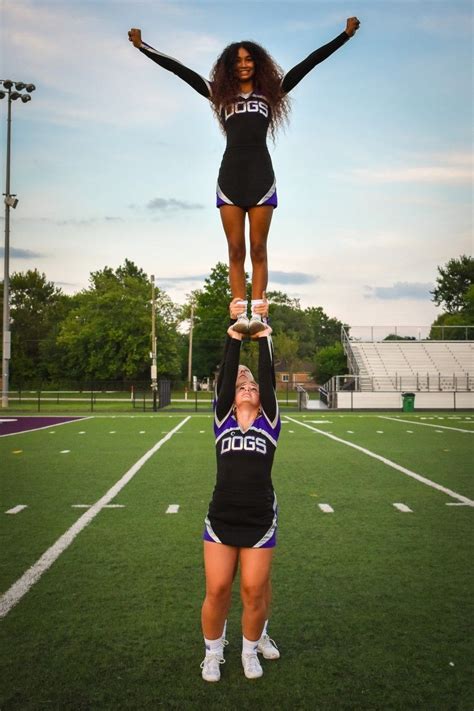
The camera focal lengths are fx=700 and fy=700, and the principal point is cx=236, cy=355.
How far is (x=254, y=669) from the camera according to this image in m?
3.48

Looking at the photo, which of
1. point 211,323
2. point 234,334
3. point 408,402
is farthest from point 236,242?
point 211,323

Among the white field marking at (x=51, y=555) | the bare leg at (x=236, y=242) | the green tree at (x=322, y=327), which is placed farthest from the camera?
the green tree at (x=322, y=327)

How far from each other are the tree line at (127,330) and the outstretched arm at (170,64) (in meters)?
38.5

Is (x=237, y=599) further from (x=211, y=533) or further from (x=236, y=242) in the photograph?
(x=236, y=242)

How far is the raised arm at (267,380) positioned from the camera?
3.68 m

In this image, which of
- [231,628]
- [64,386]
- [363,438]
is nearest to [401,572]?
[231,628]

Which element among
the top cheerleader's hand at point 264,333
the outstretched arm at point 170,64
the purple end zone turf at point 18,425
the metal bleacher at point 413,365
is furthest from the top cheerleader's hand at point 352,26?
the metal bleacher at point 413,365

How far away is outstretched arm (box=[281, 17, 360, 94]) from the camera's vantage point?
386 cm

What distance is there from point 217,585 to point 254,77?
271 cm

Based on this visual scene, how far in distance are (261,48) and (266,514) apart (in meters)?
2.53

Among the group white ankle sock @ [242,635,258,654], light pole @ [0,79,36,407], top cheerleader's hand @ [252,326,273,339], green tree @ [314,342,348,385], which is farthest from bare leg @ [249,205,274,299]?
green tree @ [314,342,348,385]

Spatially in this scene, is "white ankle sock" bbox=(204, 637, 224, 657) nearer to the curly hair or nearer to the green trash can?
the curly hair

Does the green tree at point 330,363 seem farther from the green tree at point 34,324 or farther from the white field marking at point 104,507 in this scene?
the white field marking at point 104,507

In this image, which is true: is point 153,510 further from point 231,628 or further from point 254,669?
point 254,669
